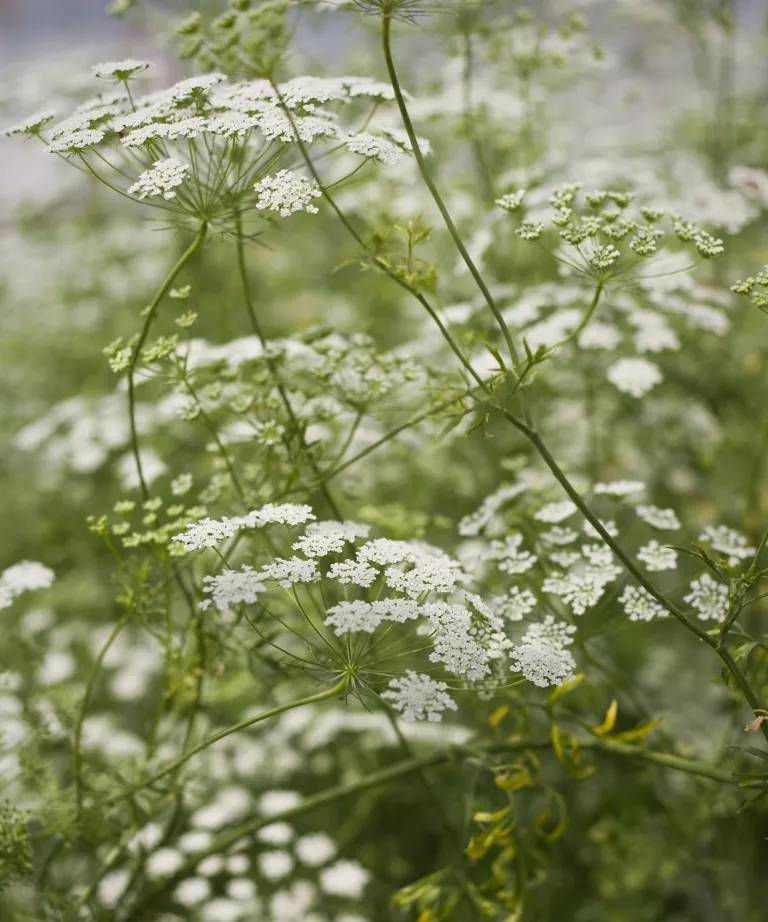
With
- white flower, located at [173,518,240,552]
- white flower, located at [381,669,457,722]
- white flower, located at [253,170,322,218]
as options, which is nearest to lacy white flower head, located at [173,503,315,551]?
white flower, located at [173,518,240,552]

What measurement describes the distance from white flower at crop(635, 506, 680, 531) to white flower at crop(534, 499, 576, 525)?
14 cm

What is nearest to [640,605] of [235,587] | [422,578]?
[422,578]

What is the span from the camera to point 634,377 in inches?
91.8

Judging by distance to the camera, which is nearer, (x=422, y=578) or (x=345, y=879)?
(x=422, y=578)

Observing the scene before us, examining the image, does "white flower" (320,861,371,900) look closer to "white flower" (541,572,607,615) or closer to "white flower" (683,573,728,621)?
"white flower" (541,572,607,615)

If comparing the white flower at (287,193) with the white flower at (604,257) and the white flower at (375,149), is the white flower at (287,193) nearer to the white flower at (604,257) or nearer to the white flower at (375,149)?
the white flower at (375,149)

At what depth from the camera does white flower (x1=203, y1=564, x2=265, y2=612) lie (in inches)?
52.8

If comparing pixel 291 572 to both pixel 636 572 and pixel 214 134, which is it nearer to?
pixel 636 572

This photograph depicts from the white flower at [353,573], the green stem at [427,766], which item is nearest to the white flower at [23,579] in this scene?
the green stem at [427,766]

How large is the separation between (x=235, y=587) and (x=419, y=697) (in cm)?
32

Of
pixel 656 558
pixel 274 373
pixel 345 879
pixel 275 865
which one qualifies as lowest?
pixel 345 879

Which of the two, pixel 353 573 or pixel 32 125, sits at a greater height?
pixel 32 125

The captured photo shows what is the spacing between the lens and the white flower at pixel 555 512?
73.6 inches

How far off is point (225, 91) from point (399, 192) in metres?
1.73
